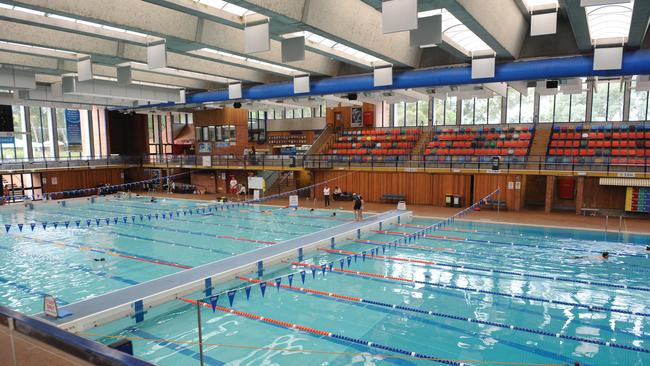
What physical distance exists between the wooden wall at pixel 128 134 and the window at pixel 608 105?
30.2 meters

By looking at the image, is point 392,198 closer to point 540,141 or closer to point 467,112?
point 540,141

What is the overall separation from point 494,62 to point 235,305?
918 centimetres

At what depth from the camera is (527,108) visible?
24.2 meters

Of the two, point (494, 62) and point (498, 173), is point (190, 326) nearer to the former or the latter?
point (494, 62)

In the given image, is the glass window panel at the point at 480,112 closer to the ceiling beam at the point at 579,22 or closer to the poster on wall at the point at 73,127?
the ceiling beam at the point at 579,22

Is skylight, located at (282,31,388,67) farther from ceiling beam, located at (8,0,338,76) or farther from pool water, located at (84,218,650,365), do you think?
pool water, located at (84,218,650,365)

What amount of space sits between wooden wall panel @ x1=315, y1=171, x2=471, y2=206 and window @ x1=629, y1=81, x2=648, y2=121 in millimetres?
10743

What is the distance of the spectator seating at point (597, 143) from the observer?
705 inches

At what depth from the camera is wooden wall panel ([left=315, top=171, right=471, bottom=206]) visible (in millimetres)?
19641

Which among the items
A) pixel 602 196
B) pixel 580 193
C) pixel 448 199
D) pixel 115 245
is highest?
pixel 580 193

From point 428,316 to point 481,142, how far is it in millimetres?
16900

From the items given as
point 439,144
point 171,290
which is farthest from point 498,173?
point 171,290

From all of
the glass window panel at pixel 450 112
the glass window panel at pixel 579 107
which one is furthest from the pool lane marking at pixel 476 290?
the glass window panel at pixel 450 112

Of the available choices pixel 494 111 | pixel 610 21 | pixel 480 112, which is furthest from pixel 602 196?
pixel 610 21
